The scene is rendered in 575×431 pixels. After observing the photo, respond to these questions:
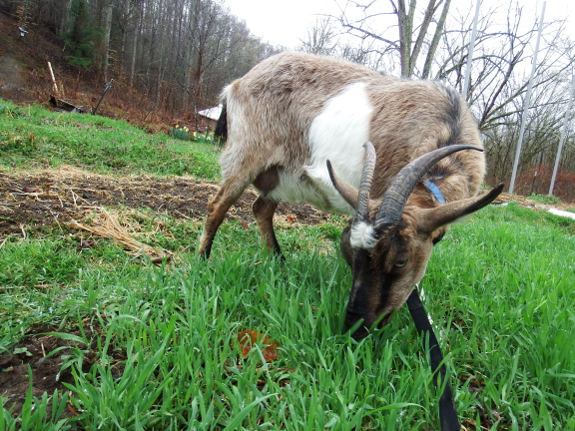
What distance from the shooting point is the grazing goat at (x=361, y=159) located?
1871 mm

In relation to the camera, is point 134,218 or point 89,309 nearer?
point 89,309

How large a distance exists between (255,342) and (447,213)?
1.12 metres

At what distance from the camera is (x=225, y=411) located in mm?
1400

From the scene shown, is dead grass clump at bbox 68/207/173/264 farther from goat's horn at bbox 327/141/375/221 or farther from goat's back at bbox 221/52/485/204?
goat's horn at bbox 327/141/375/221

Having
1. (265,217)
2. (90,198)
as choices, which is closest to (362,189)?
(265,217)

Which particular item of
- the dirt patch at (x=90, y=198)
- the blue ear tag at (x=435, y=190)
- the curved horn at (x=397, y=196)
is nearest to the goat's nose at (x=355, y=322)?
the curved horn at (x=397, y=196)

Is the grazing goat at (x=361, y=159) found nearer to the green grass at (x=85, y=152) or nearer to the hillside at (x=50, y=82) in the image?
the green grass at (x=85, y=152)

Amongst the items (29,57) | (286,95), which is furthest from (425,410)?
(29,57)

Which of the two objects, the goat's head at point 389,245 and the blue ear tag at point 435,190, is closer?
the goat's head at point 389,245

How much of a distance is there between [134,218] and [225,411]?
292cm

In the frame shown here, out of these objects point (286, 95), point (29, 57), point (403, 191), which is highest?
point (29, 57)

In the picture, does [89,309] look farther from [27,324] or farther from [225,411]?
[225,411]

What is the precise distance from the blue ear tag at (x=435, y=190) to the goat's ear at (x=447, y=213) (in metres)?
0.29

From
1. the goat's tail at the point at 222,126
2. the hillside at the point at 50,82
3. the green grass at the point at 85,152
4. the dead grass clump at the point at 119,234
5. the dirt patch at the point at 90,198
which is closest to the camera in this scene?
the dead grass clump at the point at 119,234
